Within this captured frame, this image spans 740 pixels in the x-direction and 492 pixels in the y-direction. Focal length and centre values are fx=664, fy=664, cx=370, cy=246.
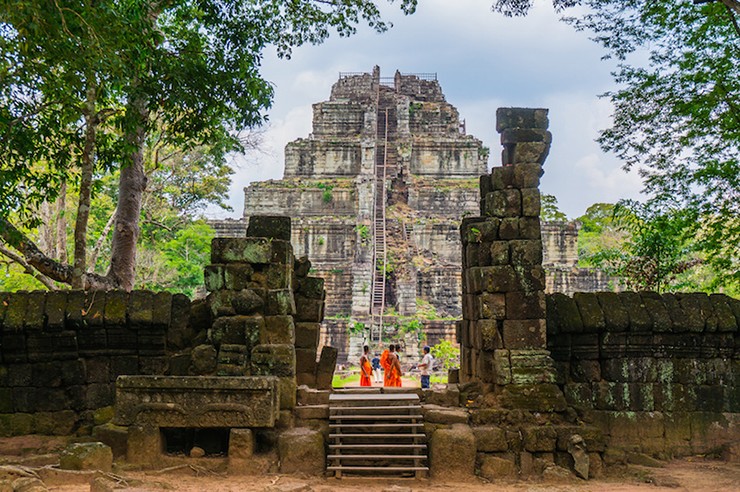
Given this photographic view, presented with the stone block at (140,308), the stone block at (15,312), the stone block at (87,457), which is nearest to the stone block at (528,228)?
the stone block at (140,308)

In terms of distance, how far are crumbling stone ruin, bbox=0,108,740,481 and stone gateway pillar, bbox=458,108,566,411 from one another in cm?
2

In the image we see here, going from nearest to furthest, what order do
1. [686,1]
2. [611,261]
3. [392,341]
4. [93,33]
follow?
[93,33], [686,1], [611,261], [392,341]

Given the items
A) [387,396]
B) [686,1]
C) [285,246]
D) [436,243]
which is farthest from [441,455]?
[436,243]

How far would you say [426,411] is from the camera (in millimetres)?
7332

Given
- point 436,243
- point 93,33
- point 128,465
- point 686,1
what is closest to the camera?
point 128,465

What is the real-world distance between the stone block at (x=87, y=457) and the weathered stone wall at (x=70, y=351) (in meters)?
1.17

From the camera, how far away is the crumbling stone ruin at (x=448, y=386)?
658 centimetres

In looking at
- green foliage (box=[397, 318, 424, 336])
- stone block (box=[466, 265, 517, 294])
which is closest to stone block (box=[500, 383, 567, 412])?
stone block (box=[466, 265, 517, 294])

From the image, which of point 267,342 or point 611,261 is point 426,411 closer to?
point 267,342

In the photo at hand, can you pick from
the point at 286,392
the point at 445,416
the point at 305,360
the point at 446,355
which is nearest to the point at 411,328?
the point at 446,355

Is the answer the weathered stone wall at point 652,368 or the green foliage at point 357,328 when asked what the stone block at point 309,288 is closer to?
the weathered stone wall at point 652,368

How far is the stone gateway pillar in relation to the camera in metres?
7.31

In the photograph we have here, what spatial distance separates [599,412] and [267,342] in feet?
12.8

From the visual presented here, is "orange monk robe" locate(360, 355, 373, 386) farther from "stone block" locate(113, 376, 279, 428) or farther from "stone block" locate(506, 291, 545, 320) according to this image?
"stone block" locate(113, 376, 279, 428)
